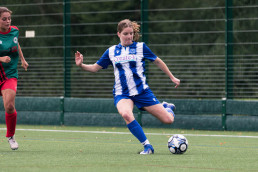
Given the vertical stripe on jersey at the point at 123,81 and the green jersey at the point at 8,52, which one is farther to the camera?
the green jersey at the point at 8,52

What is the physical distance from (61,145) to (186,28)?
78.1 ft

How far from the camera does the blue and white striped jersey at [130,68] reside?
362 inches

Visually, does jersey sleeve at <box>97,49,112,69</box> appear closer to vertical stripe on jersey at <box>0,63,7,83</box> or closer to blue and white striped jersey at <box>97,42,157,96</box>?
blue and white striped jersey at <box>97,42,157,96</box>

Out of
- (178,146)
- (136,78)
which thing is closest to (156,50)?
(136,78)

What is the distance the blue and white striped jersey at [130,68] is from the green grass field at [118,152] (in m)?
0.92

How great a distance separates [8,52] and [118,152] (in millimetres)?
2196

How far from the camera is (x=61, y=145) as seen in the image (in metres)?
10.5

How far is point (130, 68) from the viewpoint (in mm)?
9211

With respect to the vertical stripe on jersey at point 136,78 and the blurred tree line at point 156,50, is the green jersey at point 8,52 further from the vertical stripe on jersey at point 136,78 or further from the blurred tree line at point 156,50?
the blurred tree line at point 156,50

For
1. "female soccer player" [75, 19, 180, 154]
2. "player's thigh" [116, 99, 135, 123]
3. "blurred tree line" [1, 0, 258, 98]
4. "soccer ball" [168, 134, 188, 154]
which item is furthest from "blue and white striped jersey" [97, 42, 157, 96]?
"blurred tree line" [1, 0, 258, 98]

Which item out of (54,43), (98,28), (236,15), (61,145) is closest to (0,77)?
(61,145)

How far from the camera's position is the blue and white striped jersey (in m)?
9.19

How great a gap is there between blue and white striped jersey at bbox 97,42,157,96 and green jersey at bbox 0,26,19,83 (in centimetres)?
151

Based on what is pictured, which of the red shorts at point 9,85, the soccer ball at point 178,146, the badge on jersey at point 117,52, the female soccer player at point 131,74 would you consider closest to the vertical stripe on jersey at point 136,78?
the female soccer player at point 131,74
